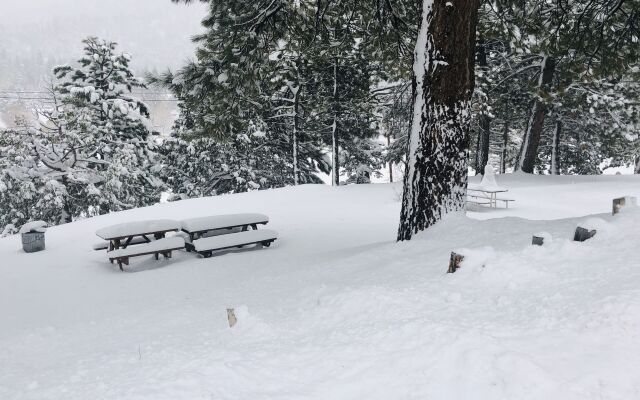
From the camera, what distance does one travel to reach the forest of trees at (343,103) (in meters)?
6.49

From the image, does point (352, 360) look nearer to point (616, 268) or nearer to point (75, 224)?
point (616, 268)

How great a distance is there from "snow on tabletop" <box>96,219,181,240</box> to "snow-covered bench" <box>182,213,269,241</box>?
0.36m

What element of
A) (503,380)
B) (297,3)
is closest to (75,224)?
(297,3)

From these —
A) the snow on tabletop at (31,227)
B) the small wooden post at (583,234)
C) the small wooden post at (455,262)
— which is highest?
the small wooden post at (583,234)

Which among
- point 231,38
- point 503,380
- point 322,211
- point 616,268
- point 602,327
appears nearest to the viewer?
point 503,380

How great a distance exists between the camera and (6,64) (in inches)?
6531

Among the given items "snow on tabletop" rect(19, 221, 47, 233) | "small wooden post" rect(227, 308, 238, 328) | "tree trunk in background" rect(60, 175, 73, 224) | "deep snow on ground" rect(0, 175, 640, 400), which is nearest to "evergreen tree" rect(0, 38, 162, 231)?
"tree trunk in background" rect(60, 175, 73, 224)

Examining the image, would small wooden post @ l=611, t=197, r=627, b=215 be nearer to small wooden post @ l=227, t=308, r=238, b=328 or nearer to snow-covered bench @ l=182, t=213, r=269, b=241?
small wooden post @ l=227, t=308, r=238, b=328

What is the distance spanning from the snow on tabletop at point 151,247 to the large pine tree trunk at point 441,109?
17.7ft

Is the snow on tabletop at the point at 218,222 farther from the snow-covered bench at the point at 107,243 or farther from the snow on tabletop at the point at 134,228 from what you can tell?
the snow-covered bench at the point at 107,243

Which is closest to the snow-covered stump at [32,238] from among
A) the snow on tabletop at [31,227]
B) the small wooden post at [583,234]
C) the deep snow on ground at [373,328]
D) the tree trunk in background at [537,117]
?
the snow on tabletop at [31,227]

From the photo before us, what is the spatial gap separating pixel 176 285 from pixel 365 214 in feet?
26.4

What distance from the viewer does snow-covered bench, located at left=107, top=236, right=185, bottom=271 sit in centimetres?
886

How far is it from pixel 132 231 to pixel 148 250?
76cm
